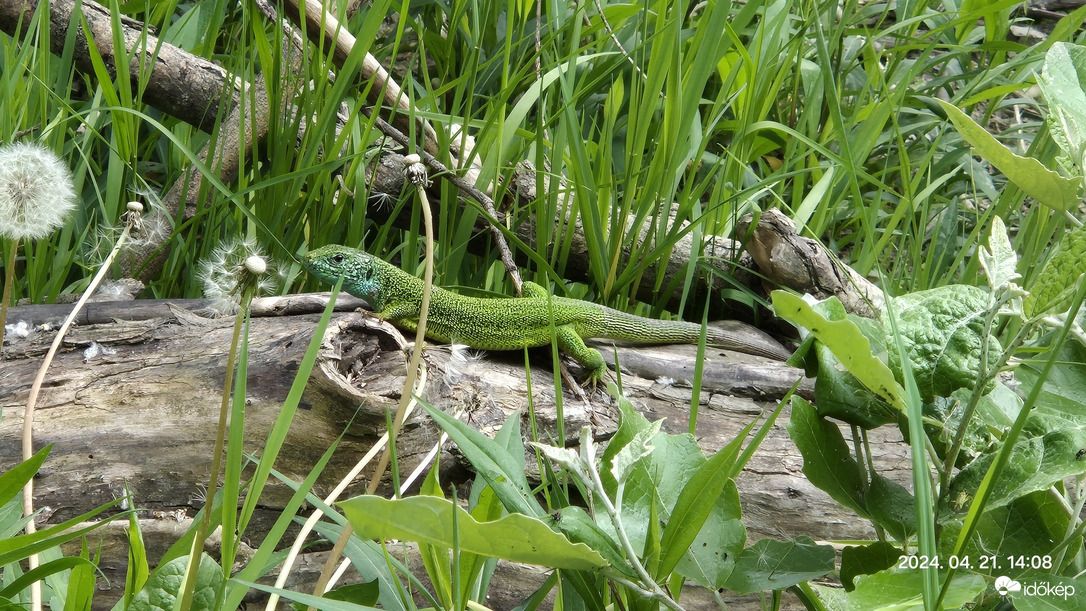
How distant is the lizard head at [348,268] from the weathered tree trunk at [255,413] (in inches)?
21.2

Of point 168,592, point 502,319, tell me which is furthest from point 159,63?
point 168,592

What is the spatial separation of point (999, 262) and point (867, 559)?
527 millimetres

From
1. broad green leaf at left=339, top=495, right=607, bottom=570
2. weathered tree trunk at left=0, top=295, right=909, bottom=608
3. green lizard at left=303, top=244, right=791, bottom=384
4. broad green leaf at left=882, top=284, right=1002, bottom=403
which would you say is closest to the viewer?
broad green leaf at left=339, top=495, right=607, bottom=570

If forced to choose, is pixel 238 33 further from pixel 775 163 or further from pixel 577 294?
pixel 775 163

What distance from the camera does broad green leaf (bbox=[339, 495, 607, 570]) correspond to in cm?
81

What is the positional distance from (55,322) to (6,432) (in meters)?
0.57

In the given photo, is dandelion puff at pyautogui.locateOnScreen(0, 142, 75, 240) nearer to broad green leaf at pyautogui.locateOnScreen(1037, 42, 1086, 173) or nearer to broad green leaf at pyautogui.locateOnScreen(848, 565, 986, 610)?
broad green leaf at pyautogui.locateOnScreen(848, 565, 986, 610)

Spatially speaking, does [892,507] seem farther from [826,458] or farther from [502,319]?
[502,319]

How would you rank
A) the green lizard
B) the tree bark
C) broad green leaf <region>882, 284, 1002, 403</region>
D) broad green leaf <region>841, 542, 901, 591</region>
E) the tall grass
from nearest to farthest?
broad green leaf <region>882, 284, 1002, 403</region> → broad green leaf <region>841, 542, 901, 591</region> → the tall grass → the green lizard → the tree bark

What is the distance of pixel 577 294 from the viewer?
4.03 metres

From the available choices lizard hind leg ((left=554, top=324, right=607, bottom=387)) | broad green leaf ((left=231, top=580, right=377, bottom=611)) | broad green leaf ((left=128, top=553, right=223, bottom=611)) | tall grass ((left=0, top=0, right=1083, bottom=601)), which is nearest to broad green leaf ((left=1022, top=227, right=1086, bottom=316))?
broad green leaf ((left=231, top=580, right=377, bottom=611))

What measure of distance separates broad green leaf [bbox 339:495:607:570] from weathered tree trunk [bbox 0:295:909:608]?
1.23 metres

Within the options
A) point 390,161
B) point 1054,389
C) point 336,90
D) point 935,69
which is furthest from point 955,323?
point 935,69

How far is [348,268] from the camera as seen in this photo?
10.5 feet
